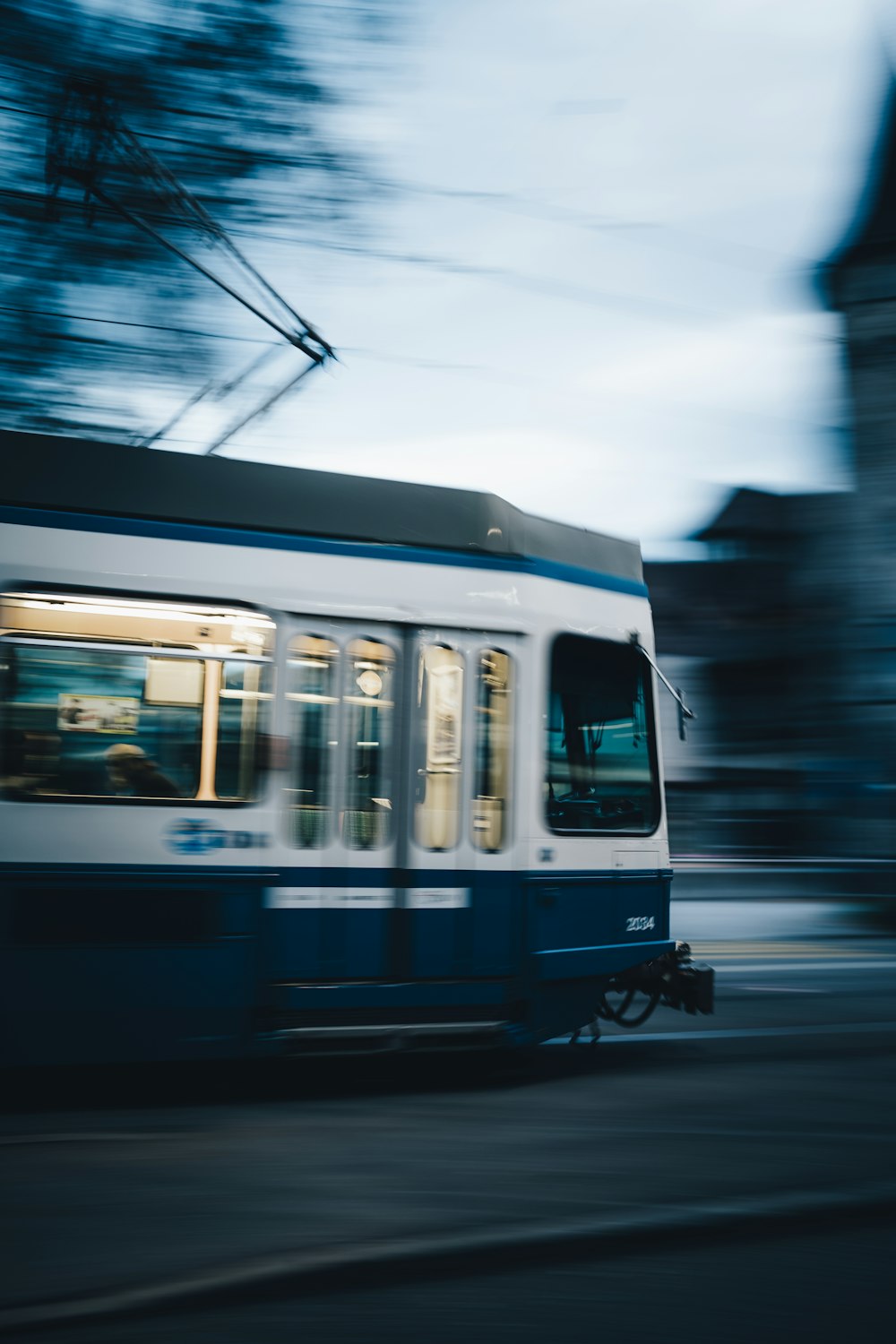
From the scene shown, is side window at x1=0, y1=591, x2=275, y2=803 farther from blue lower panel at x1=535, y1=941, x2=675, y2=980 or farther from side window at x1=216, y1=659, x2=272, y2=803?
blue lower panel at x1=535, y1=941, x2=675, y2=980

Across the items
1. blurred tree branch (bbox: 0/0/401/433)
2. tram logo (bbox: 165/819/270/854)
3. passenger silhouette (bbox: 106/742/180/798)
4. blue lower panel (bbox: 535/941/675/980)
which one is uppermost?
blurred tree branch (bbox: 0/0/401/433)

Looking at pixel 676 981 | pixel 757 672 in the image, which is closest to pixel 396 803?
pixel 676 981

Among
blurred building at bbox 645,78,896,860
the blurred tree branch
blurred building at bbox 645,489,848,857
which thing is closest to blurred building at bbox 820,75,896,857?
blurred building at bbox 645,78,896,860

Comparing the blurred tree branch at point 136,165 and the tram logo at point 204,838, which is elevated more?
the blurred tree branch at point 136,165

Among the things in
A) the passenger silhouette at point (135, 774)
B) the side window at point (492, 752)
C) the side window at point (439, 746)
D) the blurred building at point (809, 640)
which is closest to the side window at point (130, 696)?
the passenger silhouette at point (135, 774)

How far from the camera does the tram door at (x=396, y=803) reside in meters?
6.78

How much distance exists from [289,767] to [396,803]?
2.01 ft

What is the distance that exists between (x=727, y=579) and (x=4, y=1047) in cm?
3948

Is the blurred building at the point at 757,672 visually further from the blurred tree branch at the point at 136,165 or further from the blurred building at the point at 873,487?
the blurred tree branch at the point at 136,165

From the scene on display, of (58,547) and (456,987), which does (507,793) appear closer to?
(456,987)

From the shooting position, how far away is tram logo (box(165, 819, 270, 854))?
6.50 m

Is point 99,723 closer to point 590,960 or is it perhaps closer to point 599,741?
point 599,741

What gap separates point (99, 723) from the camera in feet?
21.0

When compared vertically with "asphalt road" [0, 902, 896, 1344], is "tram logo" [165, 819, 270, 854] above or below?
above
